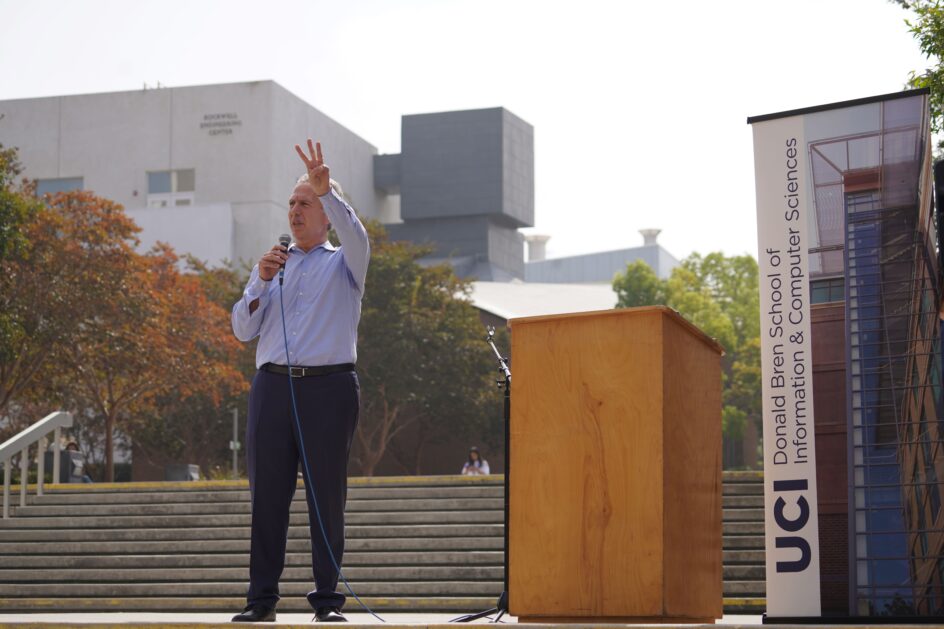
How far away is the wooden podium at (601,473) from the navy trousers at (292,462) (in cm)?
93

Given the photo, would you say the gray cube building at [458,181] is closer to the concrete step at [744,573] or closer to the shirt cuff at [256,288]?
the concrete step at [744,573]

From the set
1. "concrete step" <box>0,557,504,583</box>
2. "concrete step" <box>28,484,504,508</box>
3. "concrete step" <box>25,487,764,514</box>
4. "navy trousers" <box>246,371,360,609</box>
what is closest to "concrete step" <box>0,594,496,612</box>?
"concrete step" <box>0,557,504,583</box>

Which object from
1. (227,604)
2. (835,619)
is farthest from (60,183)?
(835,619)

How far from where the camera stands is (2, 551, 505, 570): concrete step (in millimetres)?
12023

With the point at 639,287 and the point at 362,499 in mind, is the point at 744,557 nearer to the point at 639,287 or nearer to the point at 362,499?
the point at 362,499

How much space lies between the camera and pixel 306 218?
19.0 feet

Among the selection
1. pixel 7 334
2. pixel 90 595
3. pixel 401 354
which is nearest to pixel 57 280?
pixel 7 334

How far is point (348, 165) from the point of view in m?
72.6

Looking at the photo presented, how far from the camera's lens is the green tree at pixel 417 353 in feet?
129

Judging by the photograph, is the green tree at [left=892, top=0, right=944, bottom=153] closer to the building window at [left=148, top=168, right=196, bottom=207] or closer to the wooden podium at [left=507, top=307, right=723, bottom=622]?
the wooden podium at [left=507, top=307, right=723, bottom=622]

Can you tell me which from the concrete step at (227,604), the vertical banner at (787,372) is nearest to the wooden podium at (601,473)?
the vertical banner at (787,372)

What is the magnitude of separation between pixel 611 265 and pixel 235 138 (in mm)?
40020

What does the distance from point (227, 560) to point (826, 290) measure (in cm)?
744

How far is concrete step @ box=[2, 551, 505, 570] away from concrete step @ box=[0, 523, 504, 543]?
1.47ft
